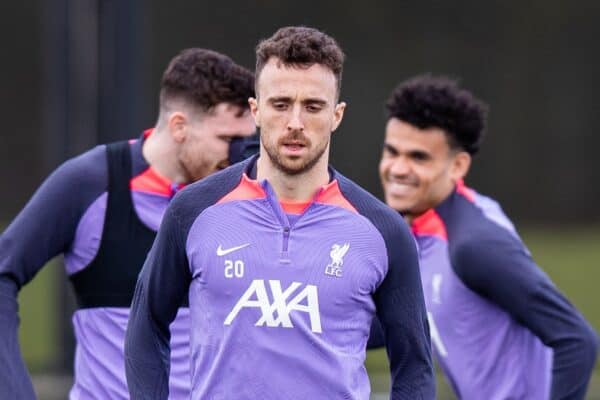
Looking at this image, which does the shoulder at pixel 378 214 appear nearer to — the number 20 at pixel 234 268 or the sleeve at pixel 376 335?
the number 20 at pixel 234 268

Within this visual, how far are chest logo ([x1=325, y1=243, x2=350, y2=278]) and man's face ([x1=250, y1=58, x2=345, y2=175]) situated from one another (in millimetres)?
209

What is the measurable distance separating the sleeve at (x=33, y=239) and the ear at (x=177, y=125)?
34 centimetres

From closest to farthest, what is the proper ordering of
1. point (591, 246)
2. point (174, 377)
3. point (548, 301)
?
point (174, 377) → point (548, 301) → point (591, 246)

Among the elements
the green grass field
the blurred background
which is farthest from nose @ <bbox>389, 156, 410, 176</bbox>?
the green grass field

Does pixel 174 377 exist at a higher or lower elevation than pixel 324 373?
lower

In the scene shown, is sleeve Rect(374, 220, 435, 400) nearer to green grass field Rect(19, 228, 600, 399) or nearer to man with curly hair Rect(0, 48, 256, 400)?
man with curly hair Rect(0, 48, 256, 400)

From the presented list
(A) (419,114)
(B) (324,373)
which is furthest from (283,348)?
(A) (419,114)

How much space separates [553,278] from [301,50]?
12.7m

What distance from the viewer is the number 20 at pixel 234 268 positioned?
3.49 m

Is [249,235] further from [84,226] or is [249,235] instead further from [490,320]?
[490,320]

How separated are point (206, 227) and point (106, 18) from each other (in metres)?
3.74

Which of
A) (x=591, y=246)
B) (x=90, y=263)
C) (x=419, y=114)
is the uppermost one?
(x=419, y=114)

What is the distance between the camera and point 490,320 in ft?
15.9

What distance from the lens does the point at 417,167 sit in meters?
5.22
